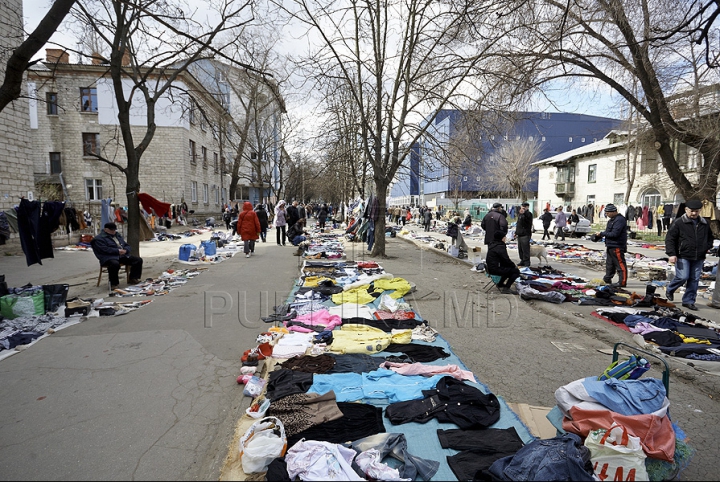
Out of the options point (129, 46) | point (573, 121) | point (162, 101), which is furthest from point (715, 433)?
point (573, 121)

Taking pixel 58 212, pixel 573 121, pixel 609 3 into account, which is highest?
pixel 573 121

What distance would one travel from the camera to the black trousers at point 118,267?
8.45 metres

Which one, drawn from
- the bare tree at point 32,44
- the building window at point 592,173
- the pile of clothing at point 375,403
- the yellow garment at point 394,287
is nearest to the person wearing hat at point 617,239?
the yellow garment at point 394,287

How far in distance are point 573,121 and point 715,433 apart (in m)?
70.0

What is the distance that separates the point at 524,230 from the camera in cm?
1127

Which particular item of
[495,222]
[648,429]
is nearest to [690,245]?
[495,222]

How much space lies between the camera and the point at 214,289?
8.79m

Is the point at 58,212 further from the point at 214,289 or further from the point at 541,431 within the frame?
the point at 541,431

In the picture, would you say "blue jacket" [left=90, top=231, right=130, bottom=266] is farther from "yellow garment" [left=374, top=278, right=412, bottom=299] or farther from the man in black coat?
the man in black coat

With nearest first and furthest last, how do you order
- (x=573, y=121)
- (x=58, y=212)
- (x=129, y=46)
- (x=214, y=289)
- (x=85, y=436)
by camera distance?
(x=85, y=436), (x=58, y=212), (x=214, y=289), (x=129, y=46), (x=573, y=121)

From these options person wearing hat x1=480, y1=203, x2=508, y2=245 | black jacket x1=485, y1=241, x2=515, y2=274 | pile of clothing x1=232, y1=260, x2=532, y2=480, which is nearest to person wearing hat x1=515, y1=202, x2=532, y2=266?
person wearing hat x1=480, y1=203, x2=508, y2=245

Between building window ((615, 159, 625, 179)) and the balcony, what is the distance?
5726 mm

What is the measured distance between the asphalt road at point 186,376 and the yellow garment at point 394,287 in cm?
27

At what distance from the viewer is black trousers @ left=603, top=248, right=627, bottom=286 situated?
28.7 ft
